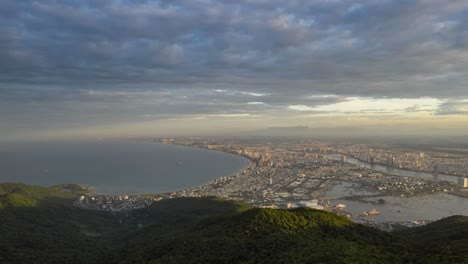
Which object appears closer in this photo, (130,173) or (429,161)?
(429,161)

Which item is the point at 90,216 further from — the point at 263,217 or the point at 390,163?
the point at 390,163

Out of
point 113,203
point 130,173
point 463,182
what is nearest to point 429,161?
point 463,182

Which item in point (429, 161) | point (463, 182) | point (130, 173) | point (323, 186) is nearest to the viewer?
point (463, 182)

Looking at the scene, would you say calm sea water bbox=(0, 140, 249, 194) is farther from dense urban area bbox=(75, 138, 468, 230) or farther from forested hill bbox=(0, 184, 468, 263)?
forested hill bbox=(0, 184, 468, 263)

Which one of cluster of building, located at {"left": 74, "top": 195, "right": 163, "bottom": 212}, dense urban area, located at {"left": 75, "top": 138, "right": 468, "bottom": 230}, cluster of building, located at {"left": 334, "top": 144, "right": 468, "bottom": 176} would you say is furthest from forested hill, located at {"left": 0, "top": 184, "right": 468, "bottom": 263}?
cluster of building, located at {"left": 334, "top": 144, "right": 468, "bottom": 176}

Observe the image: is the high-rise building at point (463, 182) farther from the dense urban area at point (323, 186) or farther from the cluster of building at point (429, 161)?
the cluster of building at point (429, 161)

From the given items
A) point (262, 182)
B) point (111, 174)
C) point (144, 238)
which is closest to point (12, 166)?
point (111, 174)

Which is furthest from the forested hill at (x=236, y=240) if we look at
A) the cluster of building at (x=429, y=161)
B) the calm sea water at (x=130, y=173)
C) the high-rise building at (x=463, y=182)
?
the cluster of building at (x=429, y=161)

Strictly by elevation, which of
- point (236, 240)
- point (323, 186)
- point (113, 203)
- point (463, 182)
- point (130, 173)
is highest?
point (236, 240)

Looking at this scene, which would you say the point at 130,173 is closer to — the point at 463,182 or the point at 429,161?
the point at 463,182
